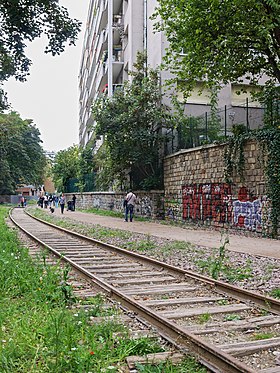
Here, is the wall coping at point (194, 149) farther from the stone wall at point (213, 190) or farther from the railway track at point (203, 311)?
the railway track at point (203, 311)

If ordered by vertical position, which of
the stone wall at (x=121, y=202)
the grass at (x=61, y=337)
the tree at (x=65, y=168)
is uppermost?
the tree at (x=65, y=168)

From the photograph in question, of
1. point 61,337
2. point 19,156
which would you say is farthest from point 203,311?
point 19,156

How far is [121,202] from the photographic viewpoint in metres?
30.9

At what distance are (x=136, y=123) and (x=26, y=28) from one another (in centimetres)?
1084

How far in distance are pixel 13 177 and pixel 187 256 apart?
192 feet

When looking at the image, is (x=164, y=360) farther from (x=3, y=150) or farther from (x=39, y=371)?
(x=3, y=150)

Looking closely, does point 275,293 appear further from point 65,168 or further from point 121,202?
point 65,168

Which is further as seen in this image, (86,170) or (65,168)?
(65,168)

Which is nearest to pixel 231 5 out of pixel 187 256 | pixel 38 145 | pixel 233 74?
pixel 233 74

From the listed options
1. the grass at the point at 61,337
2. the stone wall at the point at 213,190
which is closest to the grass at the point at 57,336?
the grass at the point at 61,337

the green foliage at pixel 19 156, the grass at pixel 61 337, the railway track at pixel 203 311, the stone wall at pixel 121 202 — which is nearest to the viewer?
the grass at pixel 61 337

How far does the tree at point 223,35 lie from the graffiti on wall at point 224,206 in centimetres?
473

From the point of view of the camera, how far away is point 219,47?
1466 centimetres

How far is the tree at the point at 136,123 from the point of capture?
79.5ft
